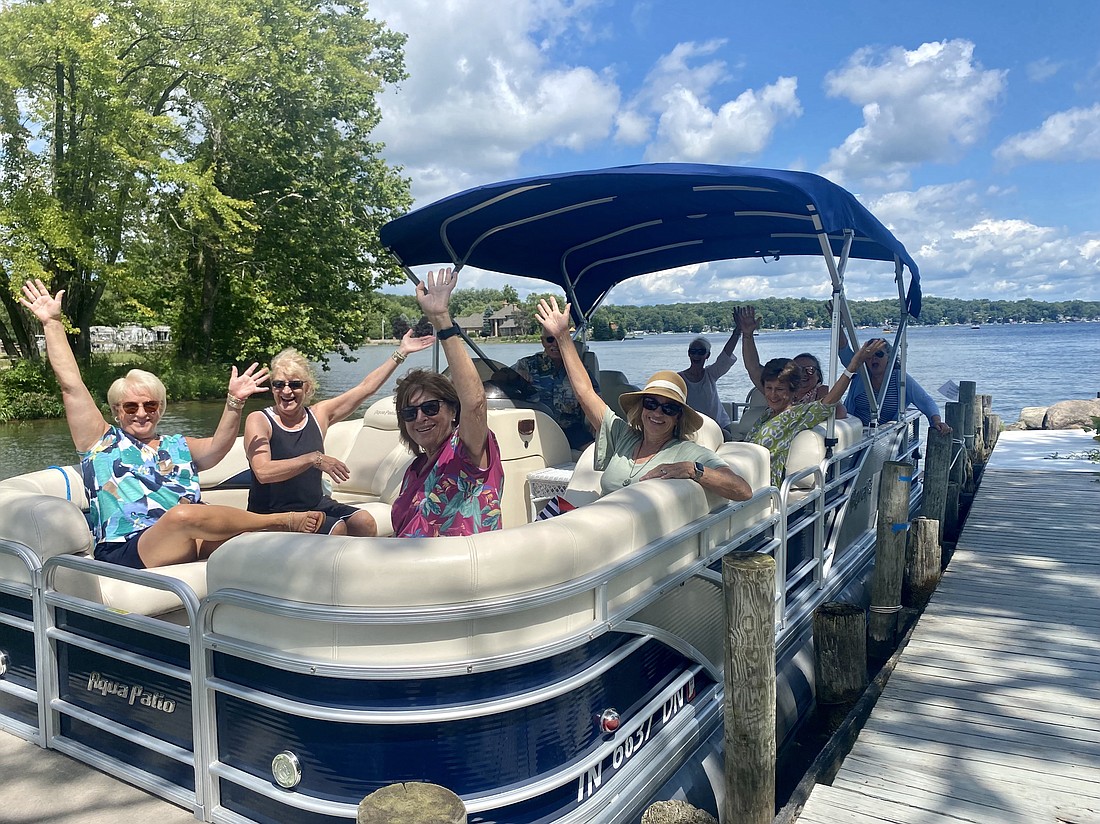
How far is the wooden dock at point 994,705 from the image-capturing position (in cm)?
294

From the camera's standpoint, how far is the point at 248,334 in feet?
67.6

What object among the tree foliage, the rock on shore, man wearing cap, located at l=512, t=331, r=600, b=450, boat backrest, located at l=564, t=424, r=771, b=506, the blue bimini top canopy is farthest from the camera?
the tree foliage

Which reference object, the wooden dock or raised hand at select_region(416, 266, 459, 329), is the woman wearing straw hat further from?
the wooden dock

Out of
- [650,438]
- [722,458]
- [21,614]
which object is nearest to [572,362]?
[650,438]

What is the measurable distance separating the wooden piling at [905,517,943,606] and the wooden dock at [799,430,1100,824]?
5.7 inches

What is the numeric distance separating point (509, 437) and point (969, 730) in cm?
265

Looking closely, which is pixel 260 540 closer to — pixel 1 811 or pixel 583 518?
pixel 583 518

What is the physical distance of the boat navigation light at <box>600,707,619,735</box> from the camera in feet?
8.24

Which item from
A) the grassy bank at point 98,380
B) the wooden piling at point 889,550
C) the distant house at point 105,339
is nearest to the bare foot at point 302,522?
the wooden piling at point 889,550

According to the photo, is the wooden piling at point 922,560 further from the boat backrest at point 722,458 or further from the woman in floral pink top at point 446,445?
the woman in floral pink top at point 446,445

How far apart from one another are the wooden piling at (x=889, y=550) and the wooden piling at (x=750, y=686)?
8.46 feet

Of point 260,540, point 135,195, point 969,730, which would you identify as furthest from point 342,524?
point 135,195

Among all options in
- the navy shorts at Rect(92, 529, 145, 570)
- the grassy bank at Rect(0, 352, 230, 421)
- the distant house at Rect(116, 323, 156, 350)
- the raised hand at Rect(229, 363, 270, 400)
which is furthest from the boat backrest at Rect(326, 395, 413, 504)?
the distant house at Rect(116, 323, 156, 350)

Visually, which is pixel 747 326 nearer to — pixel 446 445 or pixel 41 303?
pixel 446 445
